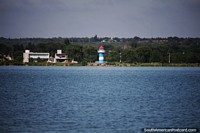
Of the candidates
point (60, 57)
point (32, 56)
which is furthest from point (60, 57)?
point (32, 56)

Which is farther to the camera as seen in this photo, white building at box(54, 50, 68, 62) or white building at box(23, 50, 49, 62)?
white building at box(54, 50, 68, 62)

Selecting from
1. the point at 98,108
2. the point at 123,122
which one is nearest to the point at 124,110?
the point at 98,108

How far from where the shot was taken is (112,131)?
24.9 meters

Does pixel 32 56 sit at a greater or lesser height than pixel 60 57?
greater

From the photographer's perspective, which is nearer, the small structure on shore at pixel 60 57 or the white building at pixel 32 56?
the white building at pixel 32 56

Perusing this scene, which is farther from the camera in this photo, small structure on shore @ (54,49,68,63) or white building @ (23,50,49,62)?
small structure on shore @ (54,49,68,63)

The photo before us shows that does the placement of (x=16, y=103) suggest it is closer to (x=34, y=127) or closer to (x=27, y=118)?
(x=27, y=118)

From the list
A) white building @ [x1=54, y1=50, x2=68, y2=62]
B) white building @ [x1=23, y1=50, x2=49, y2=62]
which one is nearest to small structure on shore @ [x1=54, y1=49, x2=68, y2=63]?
white building @ [x1=54, y1=50, x2=68, y2=62]

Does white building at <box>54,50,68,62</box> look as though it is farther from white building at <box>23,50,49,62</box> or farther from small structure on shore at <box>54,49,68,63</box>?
white building at <box>23,50,49,62</box>

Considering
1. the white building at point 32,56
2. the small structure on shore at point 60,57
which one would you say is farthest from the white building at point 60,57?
the white building at point 32,56

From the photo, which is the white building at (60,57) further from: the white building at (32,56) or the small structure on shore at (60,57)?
the white building at (32,56)

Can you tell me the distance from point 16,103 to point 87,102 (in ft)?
17.2

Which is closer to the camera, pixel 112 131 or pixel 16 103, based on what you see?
pixel 112 131

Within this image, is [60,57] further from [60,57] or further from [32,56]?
[32,56]
